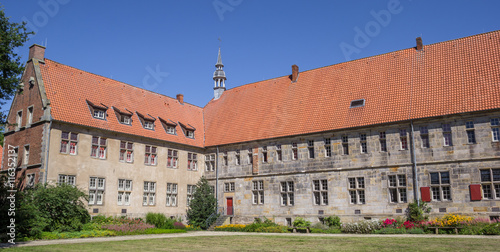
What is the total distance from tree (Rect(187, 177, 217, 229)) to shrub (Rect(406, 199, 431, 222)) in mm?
15516

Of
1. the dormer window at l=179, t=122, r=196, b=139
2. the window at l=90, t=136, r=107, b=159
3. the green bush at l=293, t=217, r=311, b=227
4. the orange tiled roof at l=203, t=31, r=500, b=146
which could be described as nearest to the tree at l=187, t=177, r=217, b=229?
the orange tiled roof at l=203, t=31, r=500, b=146

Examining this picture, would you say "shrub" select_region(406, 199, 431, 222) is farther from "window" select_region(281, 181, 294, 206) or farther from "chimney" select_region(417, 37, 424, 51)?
"chimney" select_region(417, 37, 424, 51)

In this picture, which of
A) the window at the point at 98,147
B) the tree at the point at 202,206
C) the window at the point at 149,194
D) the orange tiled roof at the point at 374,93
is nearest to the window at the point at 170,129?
the orange tiled roof at the point at 374,93

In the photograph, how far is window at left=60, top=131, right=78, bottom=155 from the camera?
2670 centimetres

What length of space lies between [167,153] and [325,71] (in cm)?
1477

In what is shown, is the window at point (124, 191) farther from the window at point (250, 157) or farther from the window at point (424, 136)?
the window at point (424, 136)

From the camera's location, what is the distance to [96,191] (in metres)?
28.1

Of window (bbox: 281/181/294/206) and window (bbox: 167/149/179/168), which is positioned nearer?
window (bbox: 281/181/294/206)

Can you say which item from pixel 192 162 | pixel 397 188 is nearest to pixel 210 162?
pixel 192 162

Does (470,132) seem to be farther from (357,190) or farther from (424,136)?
(357,190)

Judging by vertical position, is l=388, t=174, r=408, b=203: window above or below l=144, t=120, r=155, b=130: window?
below

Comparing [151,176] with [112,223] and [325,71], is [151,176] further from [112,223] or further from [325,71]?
[325,71]

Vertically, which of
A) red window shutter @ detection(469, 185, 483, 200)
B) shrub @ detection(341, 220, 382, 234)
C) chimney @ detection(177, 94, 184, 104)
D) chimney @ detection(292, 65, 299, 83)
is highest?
chimney @ detection(292, 65, 299, 83)

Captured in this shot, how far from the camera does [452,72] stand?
2755cm
